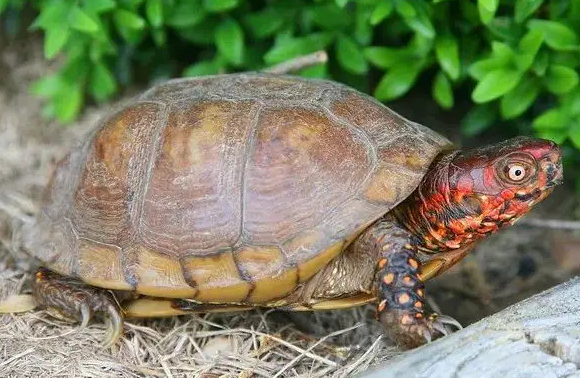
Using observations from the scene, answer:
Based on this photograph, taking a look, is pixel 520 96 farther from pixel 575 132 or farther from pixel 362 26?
pixel 362 26

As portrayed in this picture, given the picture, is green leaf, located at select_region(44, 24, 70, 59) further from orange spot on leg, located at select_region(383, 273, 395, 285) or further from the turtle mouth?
the turtle mouth

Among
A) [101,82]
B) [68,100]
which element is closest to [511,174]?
[101,82]

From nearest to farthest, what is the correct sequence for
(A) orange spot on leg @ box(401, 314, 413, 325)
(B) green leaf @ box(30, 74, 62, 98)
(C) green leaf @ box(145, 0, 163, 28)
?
(A) orange spot on leg @ box(401, 314, 413, 325) < (C) green leaf @ box(145, 0, 163, 28) < (B) green leaf @ box(30, 74, 62, 98)

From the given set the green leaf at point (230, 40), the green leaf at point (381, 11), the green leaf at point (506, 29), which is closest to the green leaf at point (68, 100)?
the green leaf at point (230, 40)

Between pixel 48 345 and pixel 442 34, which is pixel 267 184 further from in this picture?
pixel 442 34

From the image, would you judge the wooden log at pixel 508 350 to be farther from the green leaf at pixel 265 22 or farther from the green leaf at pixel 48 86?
the green leaf at pixel 48 86

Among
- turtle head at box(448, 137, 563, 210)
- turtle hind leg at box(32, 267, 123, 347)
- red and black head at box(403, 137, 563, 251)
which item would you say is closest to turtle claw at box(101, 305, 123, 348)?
turtle hind leg at box(32, 267, 123, 347)
